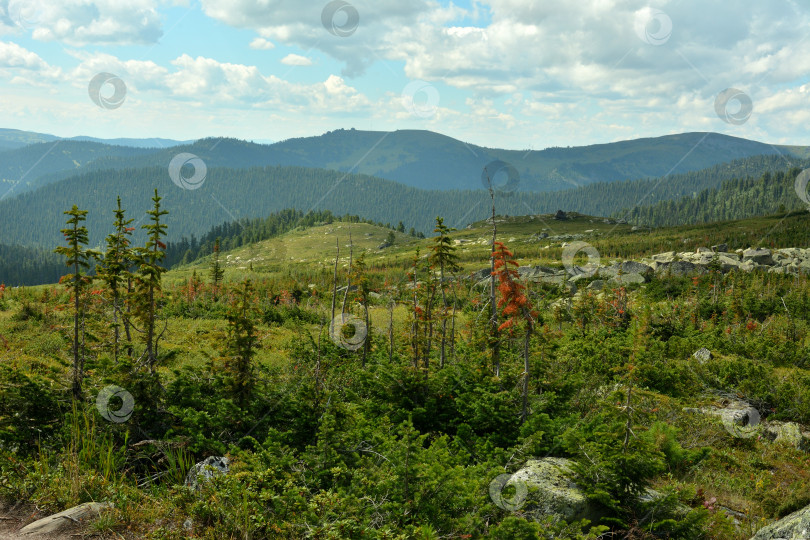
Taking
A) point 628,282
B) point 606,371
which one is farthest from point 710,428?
point 628,282

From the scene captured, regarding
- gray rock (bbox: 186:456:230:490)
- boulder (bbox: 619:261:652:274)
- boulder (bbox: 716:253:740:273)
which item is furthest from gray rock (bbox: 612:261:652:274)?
gray rock (bbox: 186:456:230:490)

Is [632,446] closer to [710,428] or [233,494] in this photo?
[233,494]

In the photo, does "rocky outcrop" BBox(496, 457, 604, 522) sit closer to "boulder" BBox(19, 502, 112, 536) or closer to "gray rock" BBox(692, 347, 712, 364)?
"boulder" BBox(19, 502, 112, 536)

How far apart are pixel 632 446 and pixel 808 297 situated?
32678 millimetres

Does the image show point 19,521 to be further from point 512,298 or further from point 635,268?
point 635,268

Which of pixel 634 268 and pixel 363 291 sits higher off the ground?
pixel 363 291

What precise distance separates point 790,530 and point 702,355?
16239 mm

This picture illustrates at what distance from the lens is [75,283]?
384 inches

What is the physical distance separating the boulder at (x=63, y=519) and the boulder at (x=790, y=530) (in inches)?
358

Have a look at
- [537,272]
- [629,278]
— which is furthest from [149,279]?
[537,272]

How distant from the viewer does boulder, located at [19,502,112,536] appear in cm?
587

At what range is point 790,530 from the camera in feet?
20.7

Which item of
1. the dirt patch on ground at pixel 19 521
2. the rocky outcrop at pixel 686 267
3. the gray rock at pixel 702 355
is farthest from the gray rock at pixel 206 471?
the rocky outcrop at pixel 686 267

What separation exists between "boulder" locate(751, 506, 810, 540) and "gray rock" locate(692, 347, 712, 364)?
14596 millimetres
